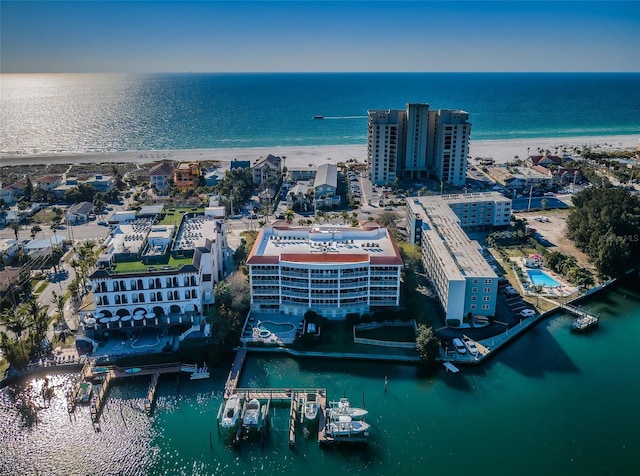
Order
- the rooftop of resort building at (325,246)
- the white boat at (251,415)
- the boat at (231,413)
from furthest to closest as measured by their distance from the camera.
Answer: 1. the rooftop of resort building at (325,246)
2. the white boat at (251,415)
3. the boat at (231,413)

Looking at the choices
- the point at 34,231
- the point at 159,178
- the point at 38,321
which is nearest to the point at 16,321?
the point at 38,321

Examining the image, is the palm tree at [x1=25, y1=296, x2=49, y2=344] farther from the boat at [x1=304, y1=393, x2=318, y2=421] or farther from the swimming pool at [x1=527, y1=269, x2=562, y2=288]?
the swimming pool at [x1=527, y1=269, x2=562, y2=288]

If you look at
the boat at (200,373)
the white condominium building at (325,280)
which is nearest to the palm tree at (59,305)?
the boat at (200,373)

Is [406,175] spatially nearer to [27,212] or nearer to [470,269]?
→ [470,269]

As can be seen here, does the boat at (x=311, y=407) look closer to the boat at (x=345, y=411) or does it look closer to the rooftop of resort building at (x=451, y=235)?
the boat at (x=345, y=411)

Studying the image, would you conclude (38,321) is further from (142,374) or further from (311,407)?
(311,407)

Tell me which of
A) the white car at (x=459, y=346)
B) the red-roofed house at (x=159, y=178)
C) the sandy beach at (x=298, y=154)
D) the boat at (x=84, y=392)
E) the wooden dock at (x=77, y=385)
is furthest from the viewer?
the sandy beach at (x=298, y=154)
